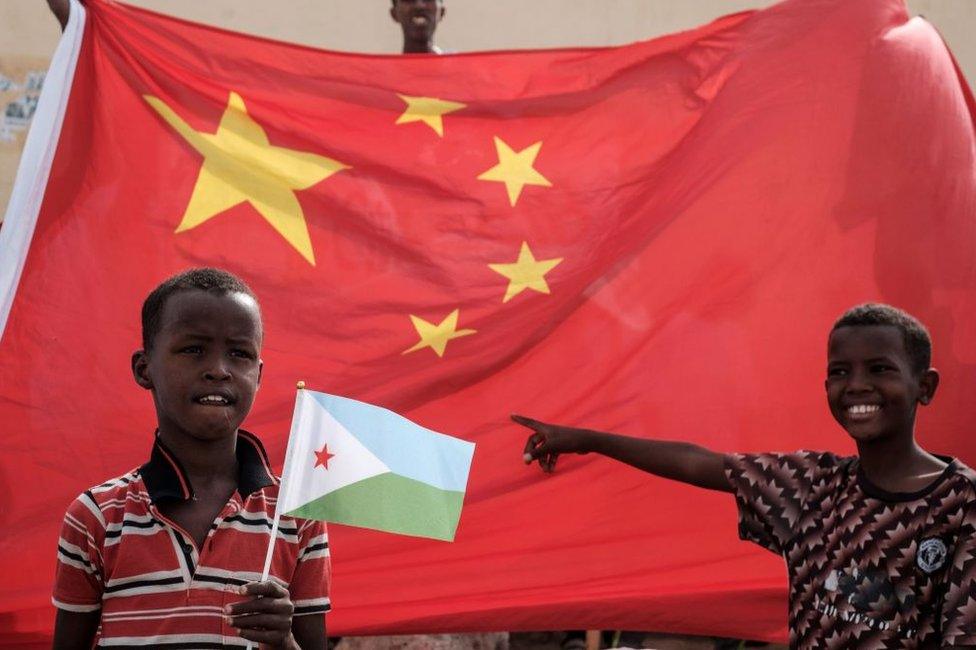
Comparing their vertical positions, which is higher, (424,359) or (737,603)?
(424,359)

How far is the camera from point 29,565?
12.2 feet

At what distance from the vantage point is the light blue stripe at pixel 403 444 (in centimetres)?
264

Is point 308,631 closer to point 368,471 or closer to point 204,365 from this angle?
point 368,471

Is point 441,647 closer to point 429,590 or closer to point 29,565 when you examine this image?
point 429,590

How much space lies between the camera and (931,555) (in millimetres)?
2959

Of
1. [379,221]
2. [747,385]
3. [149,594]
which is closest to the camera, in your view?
[149,594]

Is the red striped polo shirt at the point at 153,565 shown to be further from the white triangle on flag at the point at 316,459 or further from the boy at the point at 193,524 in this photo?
the white triangle on flag at the point at 316,459

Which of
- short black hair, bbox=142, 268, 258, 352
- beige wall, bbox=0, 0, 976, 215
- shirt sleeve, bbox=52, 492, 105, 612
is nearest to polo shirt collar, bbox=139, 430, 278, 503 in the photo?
shirt sleeve, bbox=52, 492, 105, 612

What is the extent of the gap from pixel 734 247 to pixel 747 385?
43 centimetres

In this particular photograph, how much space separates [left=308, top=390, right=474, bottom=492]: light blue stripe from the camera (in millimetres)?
2645

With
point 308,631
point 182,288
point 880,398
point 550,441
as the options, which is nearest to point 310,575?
point 308,631

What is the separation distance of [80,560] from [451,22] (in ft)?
15.4

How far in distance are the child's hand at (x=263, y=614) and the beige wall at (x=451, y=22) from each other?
4.42 meters

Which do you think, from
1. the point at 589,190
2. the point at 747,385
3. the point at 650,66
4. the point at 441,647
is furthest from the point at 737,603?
the point at 650,66
